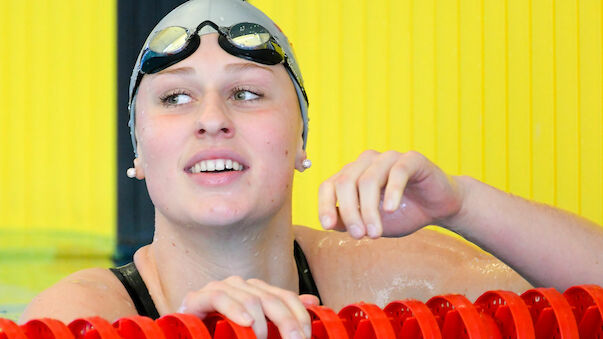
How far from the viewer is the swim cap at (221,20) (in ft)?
5.40

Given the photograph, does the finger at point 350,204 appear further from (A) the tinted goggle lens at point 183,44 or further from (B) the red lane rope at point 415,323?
(A) the tinted goggle lens at point 183,44

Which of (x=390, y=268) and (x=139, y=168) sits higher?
(x=139, y=168)

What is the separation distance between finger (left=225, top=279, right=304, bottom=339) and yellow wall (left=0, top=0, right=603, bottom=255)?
13.4 ft

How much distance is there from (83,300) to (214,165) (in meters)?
0.35

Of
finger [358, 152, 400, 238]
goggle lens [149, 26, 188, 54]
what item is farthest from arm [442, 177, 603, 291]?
goggle lens [149, 26, 188, 54]

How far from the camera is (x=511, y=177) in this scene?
196 inches

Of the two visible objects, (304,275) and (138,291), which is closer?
(138,291)

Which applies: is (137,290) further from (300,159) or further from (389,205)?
(389,205)

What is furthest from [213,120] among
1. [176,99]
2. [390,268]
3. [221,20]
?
[390,268]

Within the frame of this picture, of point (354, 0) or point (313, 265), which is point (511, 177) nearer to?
point (354, 0)

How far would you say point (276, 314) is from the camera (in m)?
0.98

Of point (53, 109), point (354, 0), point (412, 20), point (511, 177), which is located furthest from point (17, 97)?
point (511, 177)

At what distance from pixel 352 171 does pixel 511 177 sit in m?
4.06

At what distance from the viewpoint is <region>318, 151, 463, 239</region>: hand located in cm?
106
